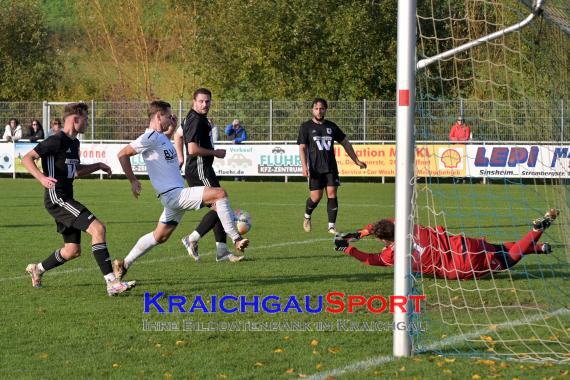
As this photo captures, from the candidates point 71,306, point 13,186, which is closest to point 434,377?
point 71,306

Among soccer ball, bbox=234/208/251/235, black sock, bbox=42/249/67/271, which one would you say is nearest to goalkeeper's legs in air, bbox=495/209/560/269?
soccer ball, bbox=234/208/251/235

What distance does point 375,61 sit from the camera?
3522 centimetres

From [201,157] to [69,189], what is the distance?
8.08ft

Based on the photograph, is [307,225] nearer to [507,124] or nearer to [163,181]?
[507,124]

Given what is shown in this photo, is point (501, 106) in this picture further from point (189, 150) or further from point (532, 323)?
point (189, 150)

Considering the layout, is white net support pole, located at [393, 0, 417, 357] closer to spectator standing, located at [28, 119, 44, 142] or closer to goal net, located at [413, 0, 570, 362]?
goal net, located at [413, 0, 570, 362]

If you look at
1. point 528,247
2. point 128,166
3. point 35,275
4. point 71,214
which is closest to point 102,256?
point 71,214

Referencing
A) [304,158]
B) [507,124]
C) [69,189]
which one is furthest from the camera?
[304,158]

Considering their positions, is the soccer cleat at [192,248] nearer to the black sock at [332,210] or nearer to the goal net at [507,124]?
the goal net at [507,124]

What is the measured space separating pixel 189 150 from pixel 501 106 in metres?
3.63

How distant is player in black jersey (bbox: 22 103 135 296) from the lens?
8695mm

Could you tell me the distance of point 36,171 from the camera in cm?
866

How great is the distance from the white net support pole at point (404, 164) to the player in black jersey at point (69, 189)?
3.06m

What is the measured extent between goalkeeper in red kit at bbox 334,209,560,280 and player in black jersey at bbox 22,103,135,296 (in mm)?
2099
